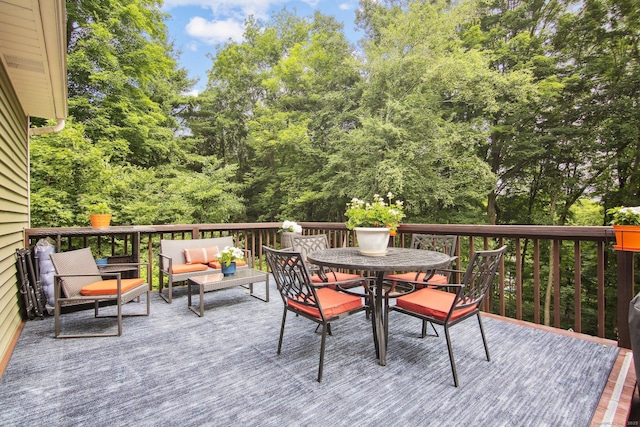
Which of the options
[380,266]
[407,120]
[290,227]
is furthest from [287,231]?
[407,120]

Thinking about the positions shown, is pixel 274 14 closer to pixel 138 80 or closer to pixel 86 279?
pixel 138 80

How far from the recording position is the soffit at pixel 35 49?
1.94 metres

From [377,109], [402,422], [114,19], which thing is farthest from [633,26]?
[114,19]

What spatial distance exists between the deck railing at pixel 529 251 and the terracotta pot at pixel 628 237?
24 cm

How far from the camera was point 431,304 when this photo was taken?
2141 mm

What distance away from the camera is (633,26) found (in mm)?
7645

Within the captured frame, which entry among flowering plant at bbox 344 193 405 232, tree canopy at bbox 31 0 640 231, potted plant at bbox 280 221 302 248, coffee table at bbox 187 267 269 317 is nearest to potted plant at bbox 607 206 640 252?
flowering plant at bbox 344 193 405 232

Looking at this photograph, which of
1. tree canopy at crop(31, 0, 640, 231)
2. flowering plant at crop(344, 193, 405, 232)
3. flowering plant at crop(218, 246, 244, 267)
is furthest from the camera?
tree canopy at crop(31, 0, 640, 231)

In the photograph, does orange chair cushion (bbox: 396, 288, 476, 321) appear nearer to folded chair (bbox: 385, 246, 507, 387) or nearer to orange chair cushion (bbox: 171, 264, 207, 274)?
folded chair (bbox: 385, 246, 507, 387)

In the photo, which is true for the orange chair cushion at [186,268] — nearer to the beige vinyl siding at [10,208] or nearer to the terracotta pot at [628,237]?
the beige vinyl siding at [10,208]

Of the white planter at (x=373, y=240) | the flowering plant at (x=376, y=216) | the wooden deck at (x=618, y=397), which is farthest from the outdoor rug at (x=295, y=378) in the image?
the flowering plant at (x=376, y=216)

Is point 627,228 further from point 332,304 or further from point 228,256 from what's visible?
point 228,256

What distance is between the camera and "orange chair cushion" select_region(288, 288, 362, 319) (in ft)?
6.96

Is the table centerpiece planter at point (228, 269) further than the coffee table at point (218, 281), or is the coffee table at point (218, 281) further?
the table centerpiece planter at point (228, 269)
